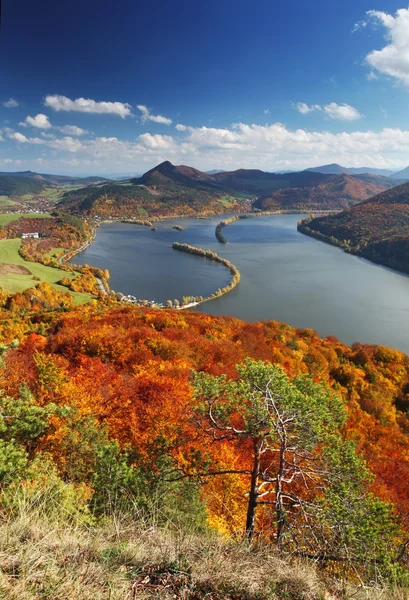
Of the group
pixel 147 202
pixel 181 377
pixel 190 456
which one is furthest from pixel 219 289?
pixel 147 202

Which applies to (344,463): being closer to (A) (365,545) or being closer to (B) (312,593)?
(A) (365,545)

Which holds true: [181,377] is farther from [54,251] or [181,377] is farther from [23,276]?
[54,251]

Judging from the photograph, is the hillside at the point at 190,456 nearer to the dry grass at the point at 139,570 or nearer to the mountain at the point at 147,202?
the dry grass at the point at 139,570

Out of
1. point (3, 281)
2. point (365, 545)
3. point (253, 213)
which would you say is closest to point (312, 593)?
point (365, 545)

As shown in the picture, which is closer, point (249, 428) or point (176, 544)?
point (176, 544)

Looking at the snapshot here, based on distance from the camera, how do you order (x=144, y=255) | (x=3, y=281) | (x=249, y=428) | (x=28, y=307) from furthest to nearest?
(x=144, y=255) → (x=3, y=281) → (x=28, y=307) → (x=249, y=428)

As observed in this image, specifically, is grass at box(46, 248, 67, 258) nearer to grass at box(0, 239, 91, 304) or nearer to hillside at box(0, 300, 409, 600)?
grass at box(0, 239, 91, 304)

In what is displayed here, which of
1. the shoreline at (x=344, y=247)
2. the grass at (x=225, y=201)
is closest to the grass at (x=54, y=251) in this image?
the shoreline at (x=344, y=247)
